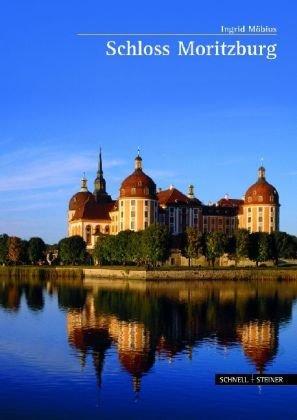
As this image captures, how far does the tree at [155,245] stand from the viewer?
10438 cm

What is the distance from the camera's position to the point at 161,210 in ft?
458

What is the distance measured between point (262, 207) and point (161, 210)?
795 inches

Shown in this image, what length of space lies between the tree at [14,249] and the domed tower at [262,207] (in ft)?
149

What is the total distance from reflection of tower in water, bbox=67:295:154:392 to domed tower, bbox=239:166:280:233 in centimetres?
8285

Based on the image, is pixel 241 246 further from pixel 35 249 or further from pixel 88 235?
pixel 88 235

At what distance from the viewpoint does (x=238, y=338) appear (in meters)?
43.0

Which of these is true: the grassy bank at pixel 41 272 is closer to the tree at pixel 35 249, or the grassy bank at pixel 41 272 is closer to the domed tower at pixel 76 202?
the tree at pixel 35 249

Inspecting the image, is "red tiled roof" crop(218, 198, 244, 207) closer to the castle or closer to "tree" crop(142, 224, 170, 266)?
the castle

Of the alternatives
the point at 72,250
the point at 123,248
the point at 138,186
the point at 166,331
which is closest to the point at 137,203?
the point at 138,186

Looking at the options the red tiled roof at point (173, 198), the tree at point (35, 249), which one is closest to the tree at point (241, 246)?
the red tiled roof at point (173, 198)

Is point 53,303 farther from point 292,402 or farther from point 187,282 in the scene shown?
point 292,402

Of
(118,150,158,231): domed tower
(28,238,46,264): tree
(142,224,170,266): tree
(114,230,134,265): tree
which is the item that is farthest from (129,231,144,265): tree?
(28,238,46,264): tree

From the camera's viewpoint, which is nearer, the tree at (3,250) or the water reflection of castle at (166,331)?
the water reflection of castle at (166,331)

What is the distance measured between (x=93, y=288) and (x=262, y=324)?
126ft
